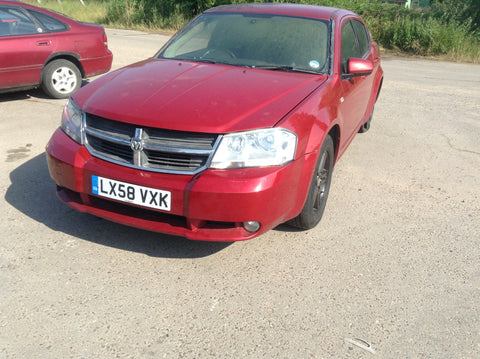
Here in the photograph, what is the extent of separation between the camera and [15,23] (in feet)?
23.1

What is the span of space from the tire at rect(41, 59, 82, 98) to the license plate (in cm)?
474

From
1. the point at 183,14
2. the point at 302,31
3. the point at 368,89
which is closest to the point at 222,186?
the point at 302,31

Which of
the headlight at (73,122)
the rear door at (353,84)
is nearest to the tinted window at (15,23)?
the headlight at (73,122)

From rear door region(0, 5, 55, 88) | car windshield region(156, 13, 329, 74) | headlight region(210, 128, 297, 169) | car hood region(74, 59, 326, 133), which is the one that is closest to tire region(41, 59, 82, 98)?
rear door region(0, 5, 55, 88)

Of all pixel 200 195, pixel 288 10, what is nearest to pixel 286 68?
pixel 288 10

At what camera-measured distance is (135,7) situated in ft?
70.0

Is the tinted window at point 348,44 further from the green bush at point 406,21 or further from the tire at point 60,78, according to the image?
the green bush at point 406,21

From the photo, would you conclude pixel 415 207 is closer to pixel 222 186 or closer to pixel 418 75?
pixel 222 186

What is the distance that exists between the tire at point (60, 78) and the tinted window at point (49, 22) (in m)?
0.47

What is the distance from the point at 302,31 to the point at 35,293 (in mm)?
3024

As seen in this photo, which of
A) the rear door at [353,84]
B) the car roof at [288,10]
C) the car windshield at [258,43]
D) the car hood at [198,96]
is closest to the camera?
the car hood at [198,96]

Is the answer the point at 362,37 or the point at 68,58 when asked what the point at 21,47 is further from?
the point at 362,37

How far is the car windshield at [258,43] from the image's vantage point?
4238mm

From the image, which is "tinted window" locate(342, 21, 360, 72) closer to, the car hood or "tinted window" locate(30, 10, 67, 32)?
the car hood
